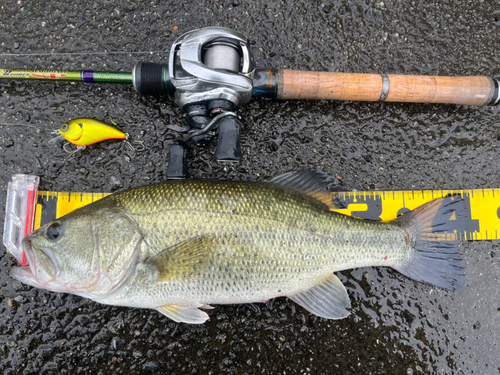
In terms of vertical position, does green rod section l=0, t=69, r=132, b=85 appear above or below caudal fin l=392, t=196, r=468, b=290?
above

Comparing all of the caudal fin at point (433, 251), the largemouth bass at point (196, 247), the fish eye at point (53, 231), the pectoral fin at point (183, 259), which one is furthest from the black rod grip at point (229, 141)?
the caudal fin at point (433, 251)

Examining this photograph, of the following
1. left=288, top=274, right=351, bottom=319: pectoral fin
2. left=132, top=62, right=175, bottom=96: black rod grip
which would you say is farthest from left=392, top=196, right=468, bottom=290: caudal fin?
left=132, top=62, right=175, bottom=96: black rod grip

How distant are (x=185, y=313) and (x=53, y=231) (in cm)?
94

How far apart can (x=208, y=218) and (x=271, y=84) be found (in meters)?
1.03

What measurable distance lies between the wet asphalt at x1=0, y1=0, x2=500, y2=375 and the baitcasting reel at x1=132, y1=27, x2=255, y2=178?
41cm

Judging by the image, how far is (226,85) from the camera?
197cm

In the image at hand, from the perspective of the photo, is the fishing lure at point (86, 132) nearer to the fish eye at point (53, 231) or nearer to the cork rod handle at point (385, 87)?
the fish eye at point (53, 231)

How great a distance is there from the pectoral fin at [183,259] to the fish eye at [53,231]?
1.82 ft

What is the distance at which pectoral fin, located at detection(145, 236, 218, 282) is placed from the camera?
188cm

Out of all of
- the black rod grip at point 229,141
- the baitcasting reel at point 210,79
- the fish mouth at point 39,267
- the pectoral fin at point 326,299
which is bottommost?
the pectoral fin at point 326,299

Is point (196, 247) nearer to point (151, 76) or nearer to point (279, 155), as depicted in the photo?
point (279, 155)

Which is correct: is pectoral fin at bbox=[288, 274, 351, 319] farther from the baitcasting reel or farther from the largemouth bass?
the baitcasting reel

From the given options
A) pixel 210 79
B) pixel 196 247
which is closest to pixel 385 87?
pixel 210 79

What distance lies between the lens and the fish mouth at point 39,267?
183 cm
